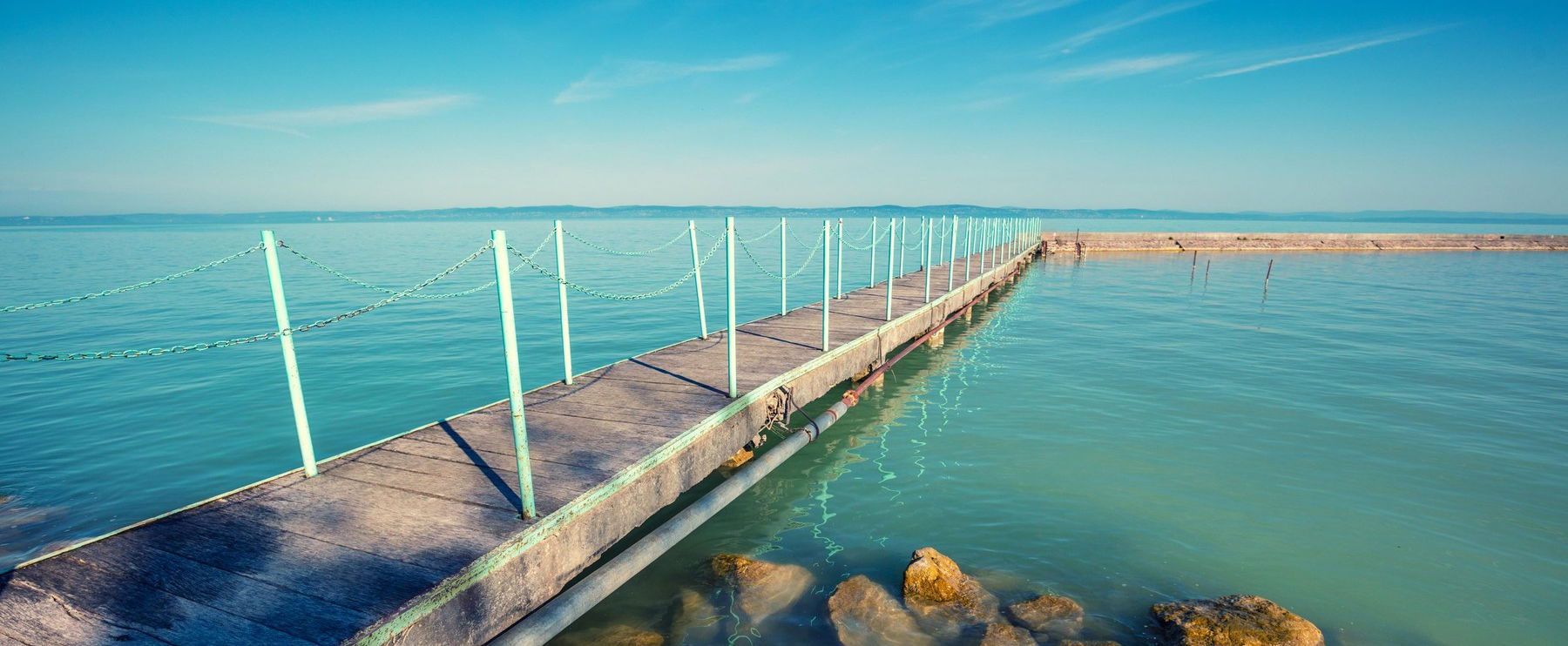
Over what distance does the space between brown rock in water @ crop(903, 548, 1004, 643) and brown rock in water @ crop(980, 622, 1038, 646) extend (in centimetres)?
9

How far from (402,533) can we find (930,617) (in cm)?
420

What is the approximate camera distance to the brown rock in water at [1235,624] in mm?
5133

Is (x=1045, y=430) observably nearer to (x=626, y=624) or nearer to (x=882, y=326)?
(x=882, y=326)

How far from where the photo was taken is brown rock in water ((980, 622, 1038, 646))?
5258mm

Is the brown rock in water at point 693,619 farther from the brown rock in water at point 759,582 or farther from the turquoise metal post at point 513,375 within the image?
the turquoise metal post at point 513,375

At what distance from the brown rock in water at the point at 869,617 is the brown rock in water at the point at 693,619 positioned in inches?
40.6

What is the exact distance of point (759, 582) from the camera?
6160 millimetres

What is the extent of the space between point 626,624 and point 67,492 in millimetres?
8373

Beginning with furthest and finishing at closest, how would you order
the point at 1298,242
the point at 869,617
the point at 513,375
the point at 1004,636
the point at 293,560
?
the point at 1298,242, the point at 869,617, the point at 1004,636, the point at 513,375, the point at 293,560

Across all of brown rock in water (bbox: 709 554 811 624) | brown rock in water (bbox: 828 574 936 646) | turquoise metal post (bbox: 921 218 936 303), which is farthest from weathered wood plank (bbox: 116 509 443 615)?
turquoise metal post (bbox: 921 218 936 303)

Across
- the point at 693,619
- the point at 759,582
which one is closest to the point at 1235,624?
the point at 759,582

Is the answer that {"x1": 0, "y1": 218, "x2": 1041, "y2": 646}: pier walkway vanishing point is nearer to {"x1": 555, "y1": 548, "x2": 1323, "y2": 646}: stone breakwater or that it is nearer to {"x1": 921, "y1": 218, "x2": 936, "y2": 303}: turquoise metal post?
{"x1": 555, "y1": 548, "x2": 1323, "y2": 646}: stone breakwater

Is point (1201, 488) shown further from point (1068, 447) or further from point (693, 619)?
point (693, 619)

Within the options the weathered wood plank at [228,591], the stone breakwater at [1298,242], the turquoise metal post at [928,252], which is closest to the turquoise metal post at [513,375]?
the weathered wood plank at [228,591]
